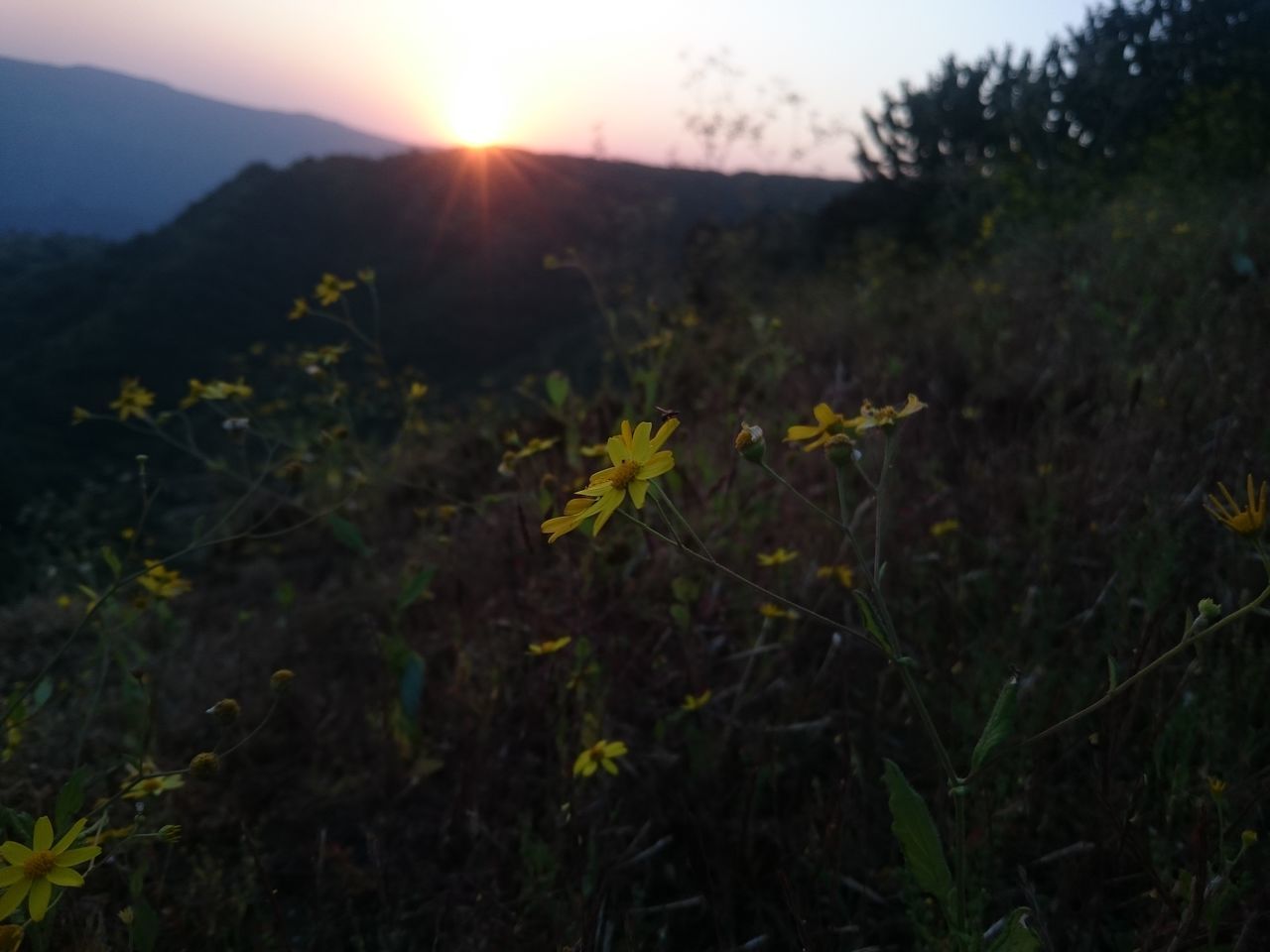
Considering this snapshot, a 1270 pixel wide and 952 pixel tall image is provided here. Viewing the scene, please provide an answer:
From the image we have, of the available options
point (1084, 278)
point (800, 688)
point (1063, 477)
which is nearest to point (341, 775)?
point (800, 688)

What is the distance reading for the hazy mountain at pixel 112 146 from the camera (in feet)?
18.5

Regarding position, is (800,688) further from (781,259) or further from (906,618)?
(781,259)

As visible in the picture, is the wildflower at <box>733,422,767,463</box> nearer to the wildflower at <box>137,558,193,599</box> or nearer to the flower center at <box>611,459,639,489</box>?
the flower center at <box>611,459,639,489</box>

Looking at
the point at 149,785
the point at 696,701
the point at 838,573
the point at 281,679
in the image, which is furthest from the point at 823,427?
the point at 149,785

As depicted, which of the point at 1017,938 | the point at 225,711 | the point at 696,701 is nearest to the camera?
the point at 1017,938

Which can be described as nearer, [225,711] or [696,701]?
[225,711]

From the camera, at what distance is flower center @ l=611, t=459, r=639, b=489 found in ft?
2.87

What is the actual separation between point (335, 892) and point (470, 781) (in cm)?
28

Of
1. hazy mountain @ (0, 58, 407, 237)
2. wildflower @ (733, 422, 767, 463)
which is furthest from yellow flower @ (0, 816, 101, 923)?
hazy mountain @ (0, 58, 407, 237)

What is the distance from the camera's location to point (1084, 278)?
10.3 feet

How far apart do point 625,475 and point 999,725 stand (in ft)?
1.42

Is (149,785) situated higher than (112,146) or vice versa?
(112,146)

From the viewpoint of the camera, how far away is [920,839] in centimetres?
82

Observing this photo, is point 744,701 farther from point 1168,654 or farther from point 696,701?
point 1168,654
